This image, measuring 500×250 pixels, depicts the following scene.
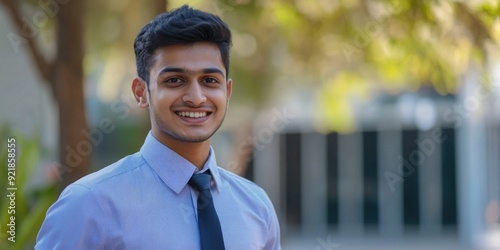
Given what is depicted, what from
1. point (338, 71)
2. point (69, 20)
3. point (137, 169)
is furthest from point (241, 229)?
point (338, 71)

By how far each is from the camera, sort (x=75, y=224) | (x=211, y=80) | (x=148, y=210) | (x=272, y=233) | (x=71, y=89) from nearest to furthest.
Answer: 1. (x=75, y=224)
2. (x=148, y=210)
3. (x=211, y=80)
4. (x=272, y=233)
5. (x=71, y=89)

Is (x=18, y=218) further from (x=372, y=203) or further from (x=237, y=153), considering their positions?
(x=372, y=203)

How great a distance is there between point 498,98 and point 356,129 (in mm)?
3124

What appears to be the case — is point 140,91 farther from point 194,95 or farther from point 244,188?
point 244,188

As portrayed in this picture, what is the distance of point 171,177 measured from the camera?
2352 mm

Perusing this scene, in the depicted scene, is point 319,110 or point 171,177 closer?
point 171,177

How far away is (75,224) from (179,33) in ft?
1.80

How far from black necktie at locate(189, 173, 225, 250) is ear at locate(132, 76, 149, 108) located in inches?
9.6

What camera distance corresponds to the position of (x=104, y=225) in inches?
86.0

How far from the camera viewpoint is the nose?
7.53ft

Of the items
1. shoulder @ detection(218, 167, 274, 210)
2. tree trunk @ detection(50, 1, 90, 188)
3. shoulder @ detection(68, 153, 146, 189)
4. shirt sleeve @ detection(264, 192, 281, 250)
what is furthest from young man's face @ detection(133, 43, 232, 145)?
tree trunk @ detection(50, 1, 90, 188)

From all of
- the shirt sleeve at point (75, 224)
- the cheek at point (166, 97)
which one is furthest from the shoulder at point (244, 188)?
the shirt sleeve at point (75, 224)

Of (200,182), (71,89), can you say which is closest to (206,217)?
(200,182)

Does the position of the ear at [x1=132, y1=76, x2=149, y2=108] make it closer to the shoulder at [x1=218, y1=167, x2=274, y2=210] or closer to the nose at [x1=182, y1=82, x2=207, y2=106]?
the nose at [x1=182, y1=82, x2=207, y2=106]
